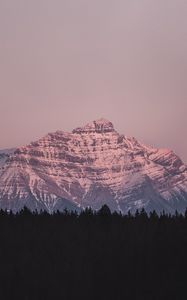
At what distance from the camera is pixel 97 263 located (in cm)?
17325

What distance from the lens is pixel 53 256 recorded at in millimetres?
175125

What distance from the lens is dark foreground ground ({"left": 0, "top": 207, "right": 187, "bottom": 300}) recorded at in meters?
160

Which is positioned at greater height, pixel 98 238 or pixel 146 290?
pixel 98 238


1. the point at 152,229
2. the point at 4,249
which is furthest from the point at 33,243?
the point at 152,229

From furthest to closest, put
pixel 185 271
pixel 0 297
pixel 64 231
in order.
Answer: pixel 64 231
pixel 185 271
pixel 0 297

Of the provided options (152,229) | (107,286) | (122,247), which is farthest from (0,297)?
(152,229)

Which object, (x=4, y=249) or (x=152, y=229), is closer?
(x=4, y=249)

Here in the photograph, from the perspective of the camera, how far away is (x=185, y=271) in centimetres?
16938

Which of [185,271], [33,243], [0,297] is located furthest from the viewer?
[33,243]

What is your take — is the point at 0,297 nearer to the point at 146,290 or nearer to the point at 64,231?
the point at 146,290

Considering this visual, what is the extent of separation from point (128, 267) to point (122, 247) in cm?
775

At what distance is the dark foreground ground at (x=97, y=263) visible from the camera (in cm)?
16050

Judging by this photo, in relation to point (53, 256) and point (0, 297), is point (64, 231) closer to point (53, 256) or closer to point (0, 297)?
point (53, 256)

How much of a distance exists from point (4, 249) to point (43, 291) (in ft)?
68.0
